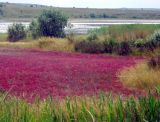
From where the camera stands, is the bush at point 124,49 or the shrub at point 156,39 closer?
the shrub at point 156,39

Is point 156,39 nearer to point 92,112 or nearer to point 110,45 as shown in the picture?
point 110,45

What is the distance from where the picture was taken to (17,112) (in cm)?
780

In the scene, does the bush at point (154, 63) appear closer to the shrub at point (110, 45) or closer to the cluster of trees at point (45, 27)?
the shrub at point (110, 45)

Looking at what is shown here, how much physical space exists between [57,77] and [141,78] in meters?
2.46

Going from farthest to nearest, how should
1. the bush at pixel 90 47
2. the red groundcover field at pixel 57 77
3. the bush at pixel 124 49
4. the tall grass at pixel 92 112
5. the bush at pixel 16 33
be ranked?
the bush at pixel 16 33 < the bush at pixel 90 47 < the bush at pixel 124 49 < the red groundcover field at pixel 57 77 < the tall grass at pixel 92 112

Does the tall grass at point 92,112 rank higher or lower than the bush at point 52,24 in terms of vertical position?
higher

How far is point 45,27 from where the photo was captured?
36.4 m

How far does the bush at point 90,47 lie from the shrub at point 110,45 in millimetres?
221

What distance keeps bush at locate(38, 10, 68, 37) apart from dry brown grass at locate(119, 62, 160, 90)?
20.2m

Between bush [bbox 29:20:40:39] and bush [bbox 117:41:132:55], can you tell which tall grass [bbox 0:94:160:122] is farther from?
bush [bbox 29:20:40:39]

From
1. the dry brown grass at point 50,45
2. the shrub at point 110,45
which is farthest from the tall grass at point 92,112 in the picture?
the dry brown grass at point 50,45

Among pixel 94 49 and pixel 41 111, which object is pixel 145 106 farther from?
pixel 94 49

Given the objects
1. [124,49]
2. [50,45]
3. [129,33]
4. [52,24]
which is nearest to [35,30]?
[52,24]

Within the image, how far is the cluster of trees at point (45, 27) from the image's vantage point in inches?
1423
